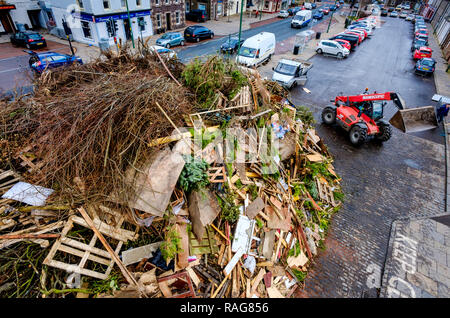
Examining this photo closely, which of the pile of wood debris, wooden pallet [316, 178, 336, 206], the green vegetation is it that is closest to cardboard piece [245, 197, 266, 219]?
the pile of wood debris

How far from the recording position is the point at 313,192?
820cm

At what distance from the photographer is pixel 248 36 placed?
27.4 m

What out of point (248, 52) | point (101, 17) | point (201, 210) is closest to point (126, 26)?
point (101, 17)

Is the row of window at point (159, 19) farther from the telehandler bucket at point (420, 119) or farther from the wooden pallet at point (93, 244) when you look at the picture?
the wooden pallet at point (93, 244)

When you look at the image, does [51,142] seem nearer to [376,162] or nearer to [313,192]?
[313,192]

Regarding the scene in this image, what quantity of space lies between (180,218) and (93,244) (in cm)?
196

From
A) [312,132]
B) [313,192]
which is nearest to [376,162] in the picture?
[312,132]

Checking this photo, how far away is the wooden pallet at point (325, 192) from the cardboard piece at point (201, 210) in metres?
4.38

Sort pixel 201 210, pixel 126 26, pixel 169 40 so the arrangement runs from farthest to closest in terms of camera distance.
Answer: pixel 126 26, pixel 169 40, pixel 201 210

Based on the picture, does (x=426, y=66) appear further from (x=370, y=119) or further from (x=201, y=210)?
(x=201, y=210)

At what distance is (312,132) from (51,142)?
31.8 feet

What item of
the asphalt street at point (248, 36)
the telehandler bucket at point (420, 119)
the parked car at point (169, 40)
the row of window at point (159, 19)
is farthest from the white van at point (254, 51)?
the row of window at point (159, 19)

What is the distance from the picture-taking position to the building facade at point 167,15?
24.9m

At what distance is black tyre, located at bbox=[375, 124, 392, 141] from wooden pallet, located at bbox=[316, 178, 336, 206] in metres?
4.98
